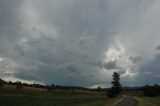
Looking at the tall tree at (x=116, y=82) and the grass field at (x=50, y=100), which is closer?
the grass field at (x=50, y=100)

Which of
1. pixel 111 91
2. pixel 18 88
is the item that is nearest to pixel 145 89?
pixel 111 91

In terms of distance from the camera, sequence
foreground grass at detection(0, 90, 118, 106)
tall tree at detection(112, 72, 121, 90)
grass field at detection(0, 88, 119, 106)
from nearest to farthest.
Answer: foreground grass at detection(0, 90, 118, 106)
grass field at detection(0, 88, 119, 106)
tall tree at detection(112, 72, 121, 90)

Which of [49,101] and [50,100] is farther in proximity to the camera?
[50,100]

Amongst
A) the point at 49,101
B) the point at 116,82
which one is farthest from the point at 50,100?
the point at 116,82

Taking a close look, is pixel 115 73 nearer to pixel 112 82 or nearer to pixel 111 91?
pixel 112 82

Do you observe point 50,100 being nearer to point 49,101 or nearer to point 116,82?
point 49,101

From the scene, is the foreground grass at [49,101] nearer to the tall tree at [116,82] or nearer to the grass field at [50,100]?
the grass field at [50,100]

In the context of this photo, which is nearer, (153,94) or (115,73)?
(153,94)

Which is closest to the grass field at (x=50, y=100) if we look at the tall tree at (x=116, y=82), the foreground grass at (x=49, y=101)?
the foreground grass at (x=49, y=101)

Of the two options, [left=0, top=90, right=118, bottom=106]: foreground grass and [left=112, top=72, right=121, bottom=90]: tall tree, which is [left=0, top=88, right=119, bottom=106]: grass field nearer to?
[left=0, top=90, right=118, bottom=106]: foreground grass

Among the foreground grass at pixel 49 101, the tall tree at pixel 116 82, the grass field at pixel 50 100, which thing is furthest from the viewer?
the tall tree at pixel 116 82

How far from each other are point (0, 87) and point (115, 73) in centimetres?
5463

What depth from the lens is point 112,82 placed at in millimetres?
165625

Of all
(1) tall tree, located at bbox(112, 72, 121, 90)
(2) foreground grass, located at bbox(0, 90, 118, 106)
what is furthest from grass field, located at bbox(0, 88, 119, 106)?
(1) tall tree, located at bbox(112, 72, 121, 90)
